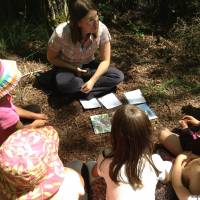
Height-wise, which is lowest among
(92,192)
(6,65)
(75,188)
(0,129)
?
(92,192)

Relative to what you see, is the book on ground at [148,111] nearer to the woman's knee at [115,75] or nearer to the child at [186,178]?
the woman's knee at [115,75]

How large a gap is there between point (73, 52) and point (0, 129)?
1.36 metres

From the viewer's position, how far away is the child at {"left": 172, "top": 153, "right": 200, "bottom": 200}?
2.80 metres

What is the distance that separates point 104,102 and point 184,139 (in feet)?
3.75

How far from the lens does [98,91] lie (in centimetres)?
440

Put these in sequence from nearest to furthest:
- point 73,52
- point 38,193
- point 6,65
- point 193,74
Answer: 1. point 38,193
2. point 6,65
3. point 73,52
4. point 193,74

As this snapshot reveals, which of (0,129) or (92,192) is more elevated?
(0,129)

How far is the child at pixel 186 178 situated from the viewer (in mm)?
2805

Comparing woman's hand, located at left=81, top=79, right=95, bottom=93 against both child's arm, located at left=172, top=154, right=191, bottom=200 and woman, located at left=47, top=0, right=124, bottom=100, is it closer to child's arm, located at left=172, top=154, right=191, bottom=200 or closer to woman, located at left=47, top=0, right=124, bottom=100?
woman, located at left=47, top=0, right=124, bottom=100

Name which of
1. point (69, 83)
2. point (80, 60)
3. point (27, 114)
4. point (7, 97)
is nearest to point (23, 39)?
point (80, 60)

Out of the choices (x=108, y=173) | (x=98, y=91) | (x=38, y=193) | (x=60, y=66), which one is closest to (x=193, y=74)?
(x=98, y=91)

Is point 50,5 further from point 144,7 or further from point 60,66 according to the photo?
point 144,7

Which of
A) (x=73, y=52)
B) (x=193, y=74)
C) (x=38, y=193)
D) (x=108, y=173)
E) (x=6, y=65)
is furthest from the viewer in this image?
(x=193, y=74)

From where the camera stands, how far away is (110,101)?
4.39 metres
